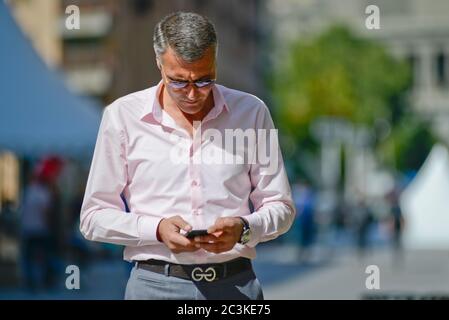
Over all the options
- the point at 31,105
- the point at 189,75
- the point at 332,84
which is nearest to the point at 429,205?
the point at 332,84

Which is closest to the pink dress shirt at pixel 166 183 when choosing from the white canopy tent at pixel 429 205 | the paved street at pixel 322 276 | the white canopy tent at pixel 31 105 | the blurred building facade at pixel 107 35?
the paved street at pixel 322 276

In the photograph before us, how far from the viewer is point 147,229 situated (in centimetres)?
Result: 301

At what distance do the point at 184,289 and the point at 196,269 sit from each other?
62 mm

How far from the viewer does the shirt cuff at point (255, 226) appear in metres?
2.98

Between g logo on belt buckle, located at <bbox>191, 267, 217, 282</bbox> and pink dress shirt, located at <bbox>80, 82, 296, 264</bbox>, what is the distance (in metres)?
0.03

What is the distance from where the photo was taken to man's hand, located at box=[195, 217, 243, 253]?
2.84 meters

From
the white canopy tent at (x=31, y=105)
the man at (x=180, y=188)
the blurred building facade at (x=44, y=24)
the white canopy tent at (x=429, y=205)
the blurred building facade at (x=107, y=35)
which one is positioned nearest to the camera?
the man at (x=180, y=188)

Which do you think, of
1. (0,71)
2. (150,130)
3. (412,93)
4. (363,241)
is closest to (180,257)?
(150,130)

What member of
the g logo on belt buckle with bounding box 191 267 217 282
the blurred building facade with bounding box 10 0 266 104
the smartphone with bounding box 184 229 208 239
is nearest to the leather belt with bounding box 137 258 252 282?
the g logo on belt buckle with bounding box 191 267 217 282

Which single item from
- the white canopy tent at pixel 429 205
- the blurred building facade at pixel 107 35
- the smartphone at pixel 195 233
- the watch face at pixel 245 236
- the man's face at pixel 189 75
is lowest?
the white canopy tent at pixel 429 205

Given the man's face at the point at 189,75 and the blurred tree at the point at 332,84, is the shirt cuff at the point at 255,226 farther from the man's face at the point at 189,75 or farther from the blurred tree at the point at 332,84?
the blurred tree at the point at 332,84

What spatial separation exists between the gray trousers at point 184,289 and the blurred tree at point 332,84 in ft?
168
